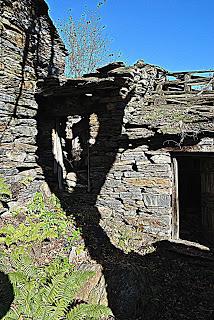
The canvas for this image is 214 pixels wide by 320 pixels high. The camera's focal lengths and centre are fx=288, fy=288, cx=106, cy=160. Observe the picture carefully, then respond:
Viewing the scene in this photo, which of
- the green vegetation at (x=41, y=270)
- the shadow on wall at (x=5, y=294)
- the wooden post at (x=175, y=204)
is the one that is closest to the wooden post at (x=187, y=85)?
the wooden post at (x=175, y=204)

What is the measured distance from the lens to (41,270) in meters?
4.16

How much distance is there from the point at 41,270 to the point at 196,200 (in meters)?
6.67

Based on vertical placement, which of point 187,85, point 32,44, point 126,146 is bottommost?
point 126,146

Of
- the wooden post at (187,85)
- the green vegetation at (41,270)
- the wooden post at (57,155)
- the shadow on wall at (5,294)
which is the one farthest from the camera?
the wooden post at (57,155)

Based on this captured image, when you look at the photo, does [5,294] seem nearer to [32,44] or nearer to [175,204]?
[175,204]

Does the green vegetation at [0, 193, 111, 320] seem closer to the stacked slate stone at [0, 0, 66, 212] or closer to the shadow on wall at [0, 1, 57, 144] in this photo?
the stacked slate stone at [0, 0, 66, 212]

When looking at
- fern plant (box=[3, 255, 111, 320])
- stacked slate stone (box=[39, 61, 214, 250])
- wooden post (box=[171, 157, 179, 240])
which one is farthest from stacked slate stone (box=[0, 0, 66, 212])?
wooden post (box=[171, 157, 179, 240])

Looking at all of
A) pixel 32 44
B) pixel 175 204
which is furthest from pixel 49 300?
pixel 32 44

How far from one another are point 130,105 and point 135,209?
98.1 inches

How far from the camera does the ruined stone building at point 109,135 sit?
6270 mm

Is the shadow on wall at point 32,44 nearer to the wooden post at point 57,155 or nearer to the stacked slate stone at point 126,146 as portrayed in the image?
the stacked slate stone at point 126,146

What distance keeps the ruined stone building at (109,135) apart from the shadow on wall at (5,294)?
2967mm

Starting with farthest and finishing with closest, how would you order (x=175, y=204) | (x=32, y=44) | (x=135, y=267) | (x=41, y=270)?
(x=32, y=44)
(x=175, y=204)
(x=135, y=267)
(x=41, y=270)

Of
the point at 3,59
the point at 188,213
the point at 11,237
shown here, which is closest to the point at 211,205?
the point at 188,213
